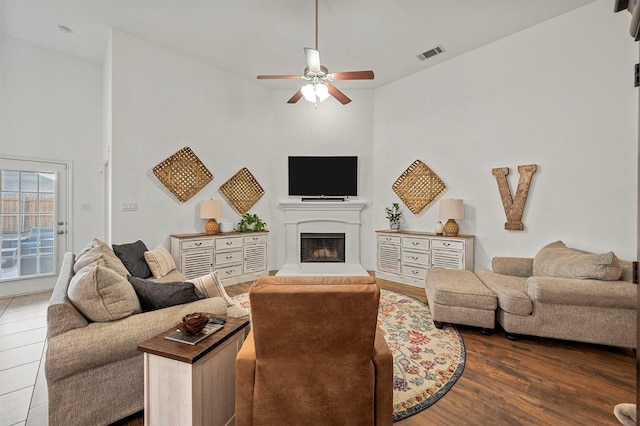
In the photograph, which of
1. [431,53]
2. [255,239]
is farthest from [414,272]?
[431,53]

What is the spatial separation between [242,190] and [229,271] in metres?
1.48

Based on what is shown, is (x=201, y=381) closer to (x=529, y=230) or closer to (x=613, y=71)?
(x=529, y=230)

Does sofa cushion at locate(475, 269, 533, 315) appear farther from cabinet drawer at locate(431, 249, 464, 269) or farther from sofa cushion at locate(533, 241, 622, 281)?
cabinet drawer at locate(431, 249, 464, 269)

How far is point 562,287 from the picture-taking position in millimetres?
2480

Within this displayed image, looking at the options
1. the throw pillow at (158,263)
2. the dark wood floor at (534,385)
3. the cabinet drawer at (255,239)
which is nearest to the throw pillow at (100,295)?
the dark wood floor at (534,385)

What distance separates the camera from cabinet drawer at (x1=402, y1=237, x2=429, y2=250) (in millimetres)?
4336

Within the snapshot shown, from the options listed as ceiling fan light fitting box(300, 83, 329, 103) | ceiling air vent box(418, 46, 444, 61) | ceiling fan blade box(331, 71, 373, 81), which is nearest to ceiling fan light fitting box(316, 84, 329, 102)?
ceiling fan light fitting box(300, 83, 329, 103)

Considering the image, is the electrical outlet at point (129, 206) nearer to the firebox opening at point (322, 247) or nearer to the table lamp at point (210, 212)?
the table lamp at point (210, 212)

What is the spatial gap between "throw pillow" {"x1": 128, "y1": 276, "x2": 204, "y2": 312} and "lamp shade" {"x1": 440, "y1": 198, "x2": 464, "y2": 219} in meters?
3.56

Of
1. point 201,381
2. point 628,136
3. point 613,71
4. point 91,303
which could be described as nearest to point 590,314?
point 628,136

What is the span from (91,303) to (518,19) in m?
5.08

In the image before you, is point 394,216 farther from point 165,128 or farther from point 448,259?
point 165,128

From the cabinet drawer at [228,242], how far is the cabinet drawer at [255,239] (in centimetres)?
13

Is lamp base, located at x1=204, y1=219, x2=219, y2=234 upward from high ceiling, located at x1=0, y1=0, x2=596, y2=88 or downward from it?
downward
